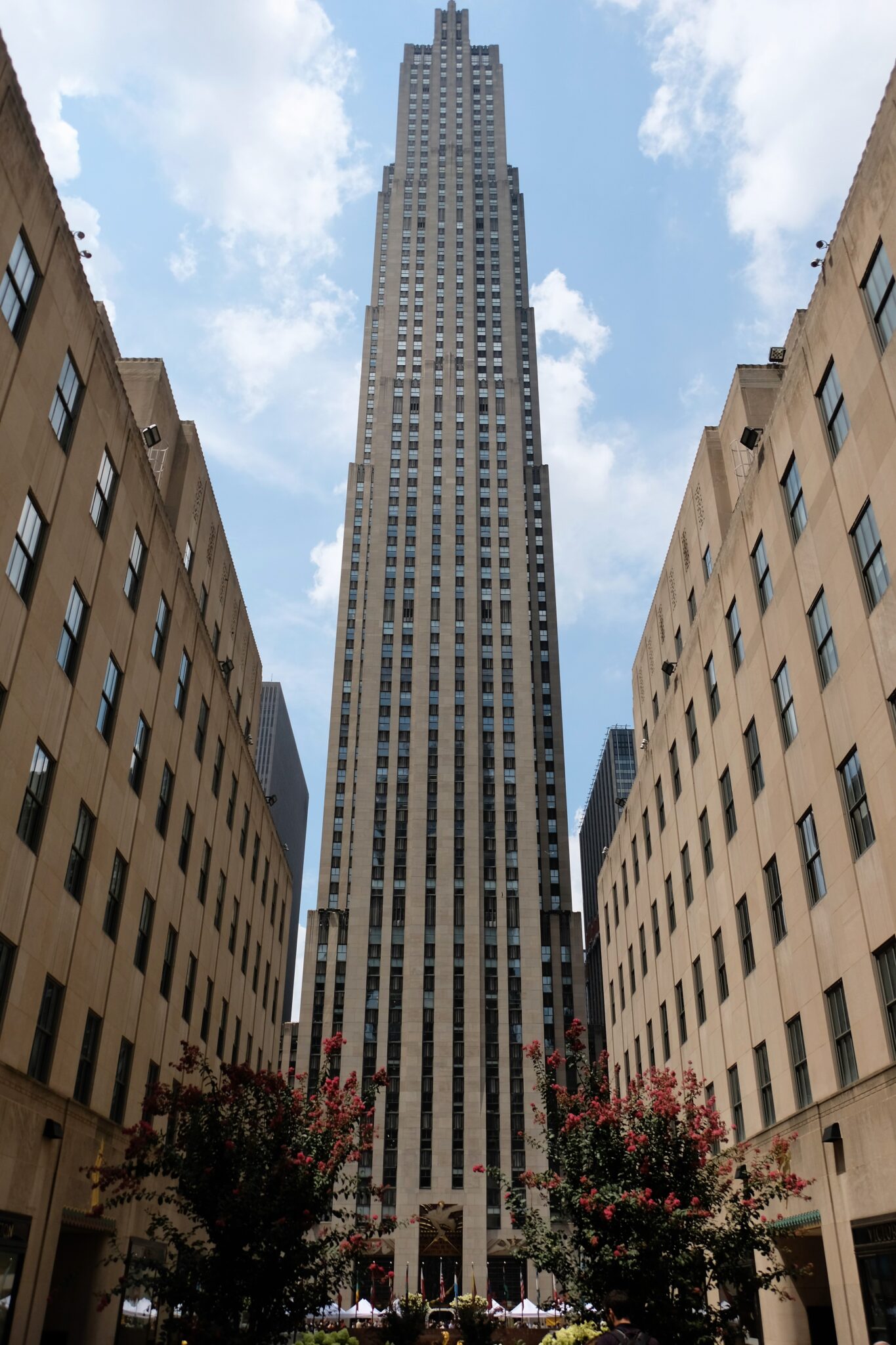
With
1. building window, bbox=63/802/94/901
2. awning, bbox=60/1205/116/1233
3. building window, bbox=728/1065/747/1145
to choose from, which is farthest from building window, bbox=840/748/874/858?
awning, bbox=60/1205/116/1233

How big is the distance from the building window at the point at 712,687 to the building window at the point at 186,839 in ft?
57.6

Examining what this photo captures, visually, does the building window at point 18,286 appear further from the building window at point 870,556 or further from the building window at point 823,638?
the building window at point 823,638

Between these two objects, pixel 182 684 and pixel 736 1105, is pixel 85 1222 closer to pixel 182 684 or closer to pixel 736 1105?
pixel 182 684

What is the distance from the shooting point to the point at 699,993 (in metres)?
36.4

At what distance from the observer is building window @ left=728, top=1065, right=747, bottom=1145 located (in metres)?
30.8

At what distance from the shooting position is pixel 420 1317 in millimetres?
38719

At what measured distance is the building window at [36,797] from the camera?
867 inches

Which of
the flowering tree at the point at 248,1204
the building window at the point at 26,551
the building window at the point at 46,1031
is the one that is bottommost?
the flowering tree at the point at 248,1204

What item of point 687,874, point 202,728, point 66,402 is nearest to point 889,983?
point 687,874

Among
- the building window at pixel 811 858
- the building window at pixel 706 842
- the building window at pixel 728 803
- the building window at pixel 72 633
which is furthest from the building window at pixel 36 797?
the building window at pixel 706 842

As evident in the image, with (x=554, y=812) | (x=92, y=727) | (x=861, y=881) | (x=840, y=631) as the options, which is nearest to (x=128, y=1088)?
(x=92, y=727)

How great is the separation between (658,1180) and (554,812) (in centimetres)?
9343

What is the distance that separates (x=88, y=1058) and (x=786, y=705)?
64.0ft

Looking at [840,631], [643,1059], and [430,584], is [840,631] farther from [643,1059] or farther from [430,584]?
[430,584]
